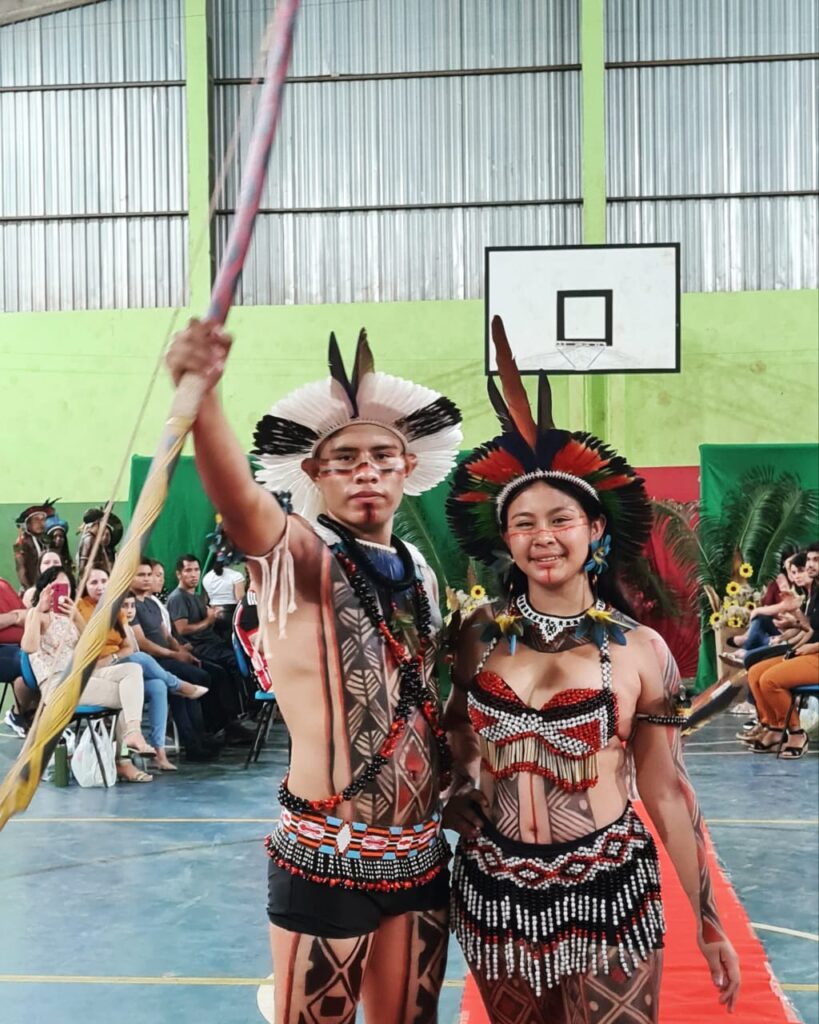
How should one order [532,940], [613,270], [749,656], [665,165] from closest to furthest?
[532,940] → [749,656] → [613,270] → [665,165]

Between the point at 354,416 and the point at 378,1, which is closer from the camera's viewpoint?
the point at 354,416

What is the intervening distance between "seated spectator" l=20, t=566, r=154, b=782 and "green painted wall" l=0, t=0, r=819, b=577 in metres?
5.64

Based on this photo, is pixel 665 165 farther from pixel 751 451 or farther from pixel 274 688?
pixel 274 688

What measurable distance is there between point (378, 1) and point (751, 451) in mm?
6310


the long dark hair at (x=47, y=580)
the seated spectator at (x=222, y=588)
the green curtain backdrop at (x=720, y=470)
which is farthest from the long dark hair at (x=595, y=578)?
the green curtain backdrop at (x=720, y=470)

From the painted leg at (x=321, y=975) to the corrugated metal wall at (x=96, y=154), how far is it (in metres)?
11.4

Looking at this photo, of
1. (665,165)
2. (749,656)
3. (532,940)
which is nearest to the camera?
(532,940)

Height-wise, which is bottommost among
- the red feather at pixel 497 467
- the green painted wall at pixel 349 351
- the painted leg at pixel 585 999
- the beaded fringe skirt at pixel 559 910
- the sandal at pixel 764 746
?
the sandal at pixel 764 746

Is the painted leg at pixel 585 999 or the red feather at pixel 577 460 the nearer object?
the painted leg at pixel 585 999

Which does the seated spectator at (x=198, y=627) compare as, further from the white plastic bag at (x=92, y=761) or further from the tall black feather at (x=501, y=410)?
the tall black feather at (x=501, y=410)

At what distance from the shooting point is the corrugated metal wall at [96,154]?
12.9 m

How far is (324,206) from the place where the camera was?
1297 centimetres

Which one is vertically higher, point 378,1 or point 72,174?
point 378,1

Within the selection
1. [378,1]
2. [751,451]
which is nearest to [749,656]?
[751,451]
